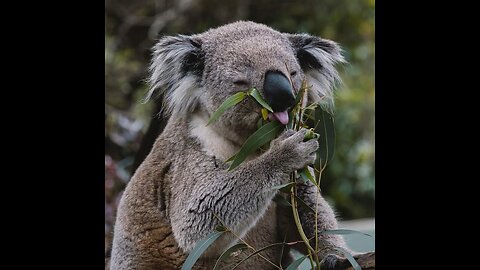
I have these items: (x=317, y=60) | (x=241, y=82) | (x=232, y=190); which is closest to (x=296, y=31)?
(x=317, y=60)

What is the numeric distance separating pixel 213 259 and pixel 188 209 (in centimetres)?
27

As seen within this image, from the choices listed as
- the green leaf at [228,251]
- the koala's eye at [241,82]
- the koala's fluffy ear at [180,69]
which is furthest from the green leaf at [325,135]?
the koala's fluffy ear at [180,69]

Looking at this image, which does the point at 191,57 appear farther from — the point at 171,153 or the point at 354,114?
the point at 354,114

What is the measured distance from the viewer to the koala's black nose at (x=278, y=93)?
273cm

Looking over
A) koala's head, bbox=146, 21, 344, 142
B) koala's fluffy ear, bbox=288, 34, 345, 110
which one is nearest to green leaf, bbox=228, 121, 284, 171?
koala's head, bbox=146, 21, 344, 142

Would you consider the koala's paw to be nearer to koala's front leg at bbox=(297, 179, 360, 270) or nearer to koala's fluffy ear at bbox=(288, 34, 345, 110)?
koala's front leg at bbox=(297, 179, 360, 270)

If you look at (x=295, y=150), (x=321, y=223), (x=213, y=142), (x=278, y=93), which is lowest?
(x=321, y=223)

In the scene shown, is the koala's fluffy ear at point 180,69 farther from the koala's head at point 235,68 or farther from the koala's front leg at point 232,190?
the koala's front leg at point 232,190

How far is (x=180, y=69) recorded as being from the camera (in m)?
3.34

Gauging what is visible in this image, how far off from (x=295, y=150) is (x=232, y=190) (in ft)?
1.25

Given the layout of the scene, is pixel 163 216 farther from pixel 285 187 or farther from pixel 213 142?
pixel 285 187

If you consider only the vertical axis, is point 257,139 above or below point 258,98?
below
